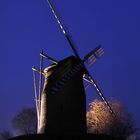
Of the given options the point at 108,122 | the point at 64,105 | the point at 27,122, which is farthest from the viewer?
the point at 27,122

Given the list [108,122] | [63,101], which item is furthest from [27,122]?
[63,101]

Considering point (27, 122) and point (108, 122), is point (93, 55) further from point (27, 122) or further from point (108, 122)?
point (27, 122)

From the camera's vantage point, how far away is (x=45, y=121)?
81.9 feet

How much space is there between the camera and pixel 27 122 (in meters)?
65.6

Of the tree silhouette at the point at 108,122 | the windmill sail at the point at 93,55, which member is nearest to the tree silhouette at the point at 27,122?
the tree silhouette at the point at 108,122

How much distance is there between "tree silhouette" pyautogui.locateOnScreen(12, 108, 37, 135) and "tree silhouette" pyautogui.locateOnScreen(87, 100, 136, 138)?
1805cm

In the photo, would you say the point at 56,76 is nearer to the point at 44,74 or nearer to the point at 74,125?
the point at 44,74

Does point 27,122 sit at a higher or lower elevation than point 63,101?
higher

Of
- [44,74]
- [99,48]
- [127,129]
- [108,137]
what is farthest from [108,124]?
[108,137]

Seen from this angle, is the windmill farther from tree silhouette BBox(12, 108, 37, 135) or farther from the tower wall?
tree silhouette BBox(12, 108, 37, 135)

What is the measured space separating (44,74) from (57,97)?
3.46 m

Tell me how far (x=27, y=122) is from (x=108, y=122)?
80.5 feet

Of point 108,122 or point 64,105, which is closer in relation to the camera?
point 64,105

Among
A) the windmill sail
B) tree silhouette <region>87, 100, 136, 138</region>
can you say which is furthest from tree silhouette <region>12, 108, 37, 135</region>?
the windmill sail
